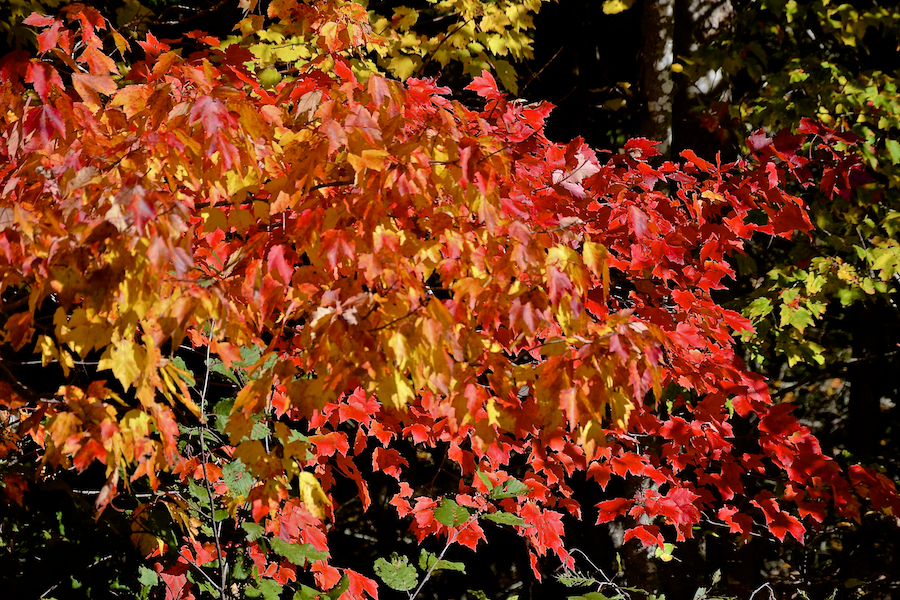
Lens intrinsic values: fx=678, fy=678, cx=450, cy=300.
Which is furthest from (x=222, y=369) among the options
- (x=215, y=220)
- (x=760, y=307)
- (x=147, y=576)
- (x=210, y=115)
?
(x=760, y=307)

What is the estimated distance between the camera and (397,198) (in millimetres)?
2033

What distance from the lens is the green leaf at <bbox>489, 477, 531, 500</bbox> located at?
2938mm

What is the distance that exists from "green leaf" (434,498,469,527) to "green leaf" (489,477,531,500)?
0.81 feet

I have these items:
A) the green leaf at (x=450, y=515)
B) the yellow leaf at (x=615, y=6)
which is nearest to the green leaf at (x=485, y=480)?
the green leaf at (x=450, y=515)

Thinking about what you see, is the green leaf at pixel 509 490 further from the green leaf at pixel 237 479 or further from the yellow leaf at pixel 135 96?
the yellow leaf at pixel 135 96

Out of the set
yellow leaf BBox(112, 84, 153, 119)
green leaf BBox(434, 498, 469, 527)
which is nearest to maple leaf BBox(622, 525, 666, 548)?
green leaf BBox(434, 498, 469, 527)

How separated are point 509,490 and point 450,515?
1.30 ft

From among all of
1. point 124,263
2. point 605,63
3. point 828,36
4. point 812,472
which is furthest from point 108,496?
point 828,36

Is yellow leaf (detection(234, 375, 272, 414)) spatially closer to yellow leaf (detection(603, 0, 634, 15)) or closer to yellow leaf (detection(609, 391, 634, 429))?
yellow leaf (detection(609, 391, 634, 429))

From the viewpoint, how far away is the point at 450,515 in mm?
Answer: 2672

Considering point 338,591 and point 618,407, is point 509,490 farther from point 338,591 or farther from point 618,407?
point 618,407

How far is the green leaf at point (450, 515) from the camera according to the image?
2.63 metres

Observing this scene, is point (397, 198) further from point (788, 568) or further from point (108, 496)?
point (788, 568)

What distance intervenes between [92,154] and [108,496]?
1.01 m
